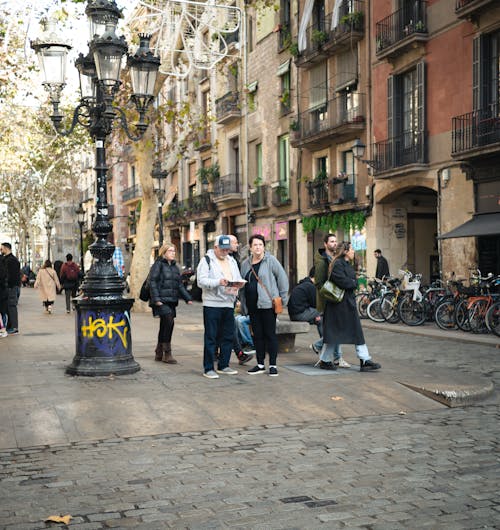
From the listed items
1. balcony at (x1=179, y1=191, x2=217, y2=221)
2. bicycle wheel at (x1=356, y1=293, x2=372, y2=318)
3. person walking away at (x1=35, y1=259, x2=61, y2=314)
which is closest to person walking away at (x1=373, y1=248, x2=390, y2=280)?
bicycle wheel at (x1=356, y1=293, x2=372, y2=318)

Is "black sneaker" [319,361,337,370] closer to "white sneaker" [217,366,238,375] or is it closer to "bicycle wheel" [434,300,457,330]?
"white sneaker" [217,366,238,375]

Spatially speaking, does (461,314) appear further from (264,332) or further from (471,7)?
(471,7)

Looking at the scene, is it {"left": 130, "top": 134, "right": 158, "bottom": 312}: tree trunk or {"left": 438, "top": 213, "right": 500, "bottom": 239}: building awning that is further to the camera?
{"left": 130, "top": 134, "right": 158, "bottom": 312}: tree trunk

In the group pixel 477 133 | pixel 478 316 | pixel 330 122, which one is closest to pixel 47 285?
pixel 330 122

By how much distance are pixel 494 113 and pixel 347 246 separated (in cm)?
1068

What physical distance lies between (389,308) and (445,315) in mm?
2036

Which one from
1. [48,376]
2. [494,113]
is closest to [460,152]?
[494,113]

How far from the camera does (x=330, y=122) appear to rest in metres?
26.2

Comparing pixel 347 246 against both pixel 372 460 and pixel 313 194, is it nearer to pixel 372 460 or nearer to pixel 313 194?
pixel 372 460

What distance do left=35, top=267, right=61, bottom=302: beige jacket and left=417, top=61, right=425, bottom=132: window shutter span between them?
36.5 ft

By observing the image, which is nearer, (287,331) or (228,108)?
(287,331)

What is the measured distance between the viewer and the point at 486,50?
1859 centimetres

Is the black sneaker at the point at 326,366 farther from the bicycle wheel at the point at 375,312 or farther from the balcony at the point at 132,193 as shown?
the balcony at the point at 132,193

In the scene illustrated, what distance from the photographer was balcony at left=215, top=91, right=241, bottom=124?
33594 mm
